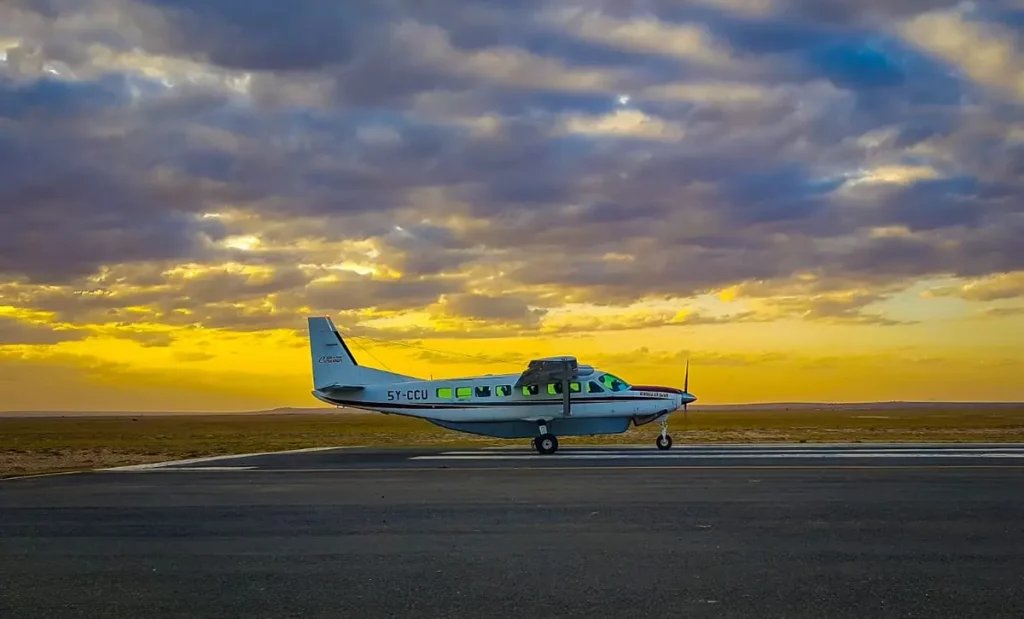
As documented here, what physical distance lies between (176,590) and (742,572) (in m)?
5.41

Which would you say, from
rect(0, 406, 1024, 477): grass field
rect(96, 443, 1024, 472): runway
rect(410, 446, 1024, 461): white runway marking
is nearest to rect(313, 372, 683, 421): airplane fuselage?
rect(96, 443, 1024, 472): runway

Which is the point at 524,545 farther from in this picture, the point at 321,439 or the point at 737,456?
the point at 321,439

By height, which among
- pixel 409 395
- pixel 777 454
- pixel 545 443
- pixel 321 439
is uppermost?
pixel 409 395

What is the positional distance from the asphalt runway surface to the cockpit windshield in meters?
12.4

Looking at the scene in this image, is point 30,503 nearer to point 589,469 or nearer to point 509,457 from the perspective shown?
point 589,469

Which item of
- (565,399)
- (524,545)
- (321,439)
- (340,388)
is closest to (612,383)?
(565,399)

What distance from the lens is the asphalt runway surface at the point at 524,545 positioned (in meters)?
7.63

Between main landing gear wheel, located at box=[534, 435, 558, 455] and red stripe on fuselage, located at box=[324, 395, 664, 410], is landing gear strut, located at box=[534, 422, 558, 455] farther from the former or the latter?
red stripe on fuselage, located at box=[324, 395, 664, 410]

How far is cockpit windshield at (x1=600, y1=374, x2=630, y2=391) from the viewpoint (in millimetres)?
33250

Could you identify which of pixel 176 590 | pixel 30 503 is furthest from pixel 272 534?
pixel 30 503

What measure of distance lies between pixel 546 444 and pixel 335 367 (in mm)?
9918

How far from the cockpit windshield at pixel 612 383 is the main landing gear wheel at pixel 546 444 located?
284 cm

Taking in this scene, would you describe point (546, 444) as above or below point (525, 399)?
below

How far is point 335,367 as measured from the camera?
36.5 metres
